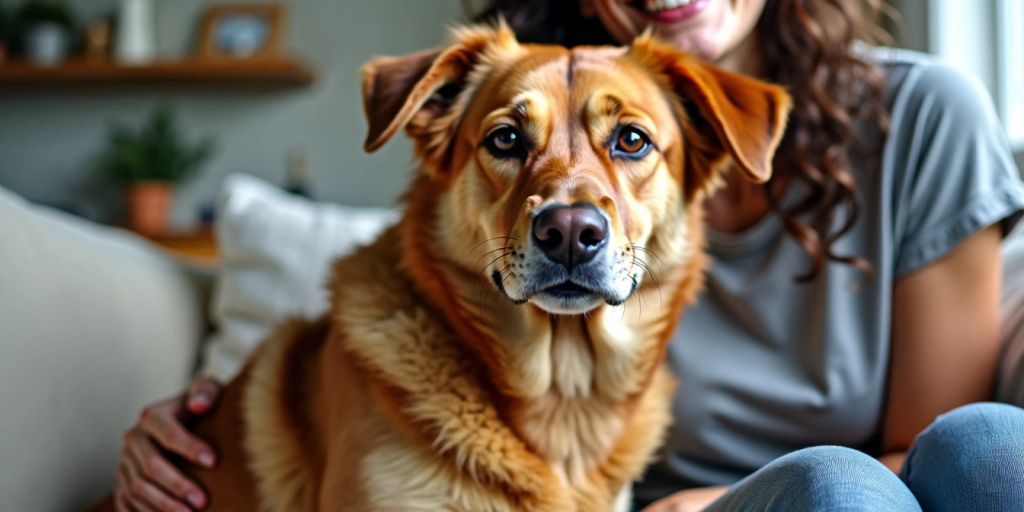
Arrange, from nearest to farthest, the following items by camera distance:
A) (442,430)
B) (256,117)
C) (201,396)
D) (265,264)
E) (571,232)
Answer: (571,232), (442,430), (201,396), (265,264), (256,117)

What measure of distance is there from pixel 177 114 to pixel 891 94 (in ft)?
11.3

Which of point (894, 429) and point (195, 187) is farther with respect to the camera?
point (195, 187)

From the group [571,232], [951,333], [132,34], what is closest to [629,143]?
[571,232]

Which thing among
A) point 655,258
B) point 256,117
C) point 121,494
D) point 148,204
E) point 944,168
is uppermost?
point 944,168

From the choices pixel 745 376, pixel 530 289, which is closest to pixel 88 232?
pixel 530 289

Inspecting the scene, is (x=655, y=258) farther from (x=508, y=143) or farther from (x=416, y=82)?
(x=416, y=82)

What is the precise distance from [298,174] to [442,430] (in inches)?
121

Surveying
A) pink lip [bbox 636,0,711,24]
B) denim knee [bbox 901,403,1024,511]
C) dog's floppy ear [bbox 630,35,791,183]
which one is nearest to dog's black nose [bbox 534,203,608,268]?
dog's floppy ear [bbox 630,35,791,183]

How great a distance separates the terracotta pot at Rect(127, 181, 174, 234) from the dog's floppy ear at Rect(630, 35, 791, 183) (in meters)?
3.16

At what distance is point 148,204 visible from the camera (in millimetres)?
3982

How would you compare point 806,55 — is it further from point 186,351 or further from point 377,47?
point 377,47

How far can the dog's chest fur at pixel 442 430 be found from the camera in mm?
1101

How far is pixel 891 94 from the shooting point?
148 centimetres

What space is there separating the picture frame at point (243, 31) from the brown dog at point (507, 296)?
297 cm
